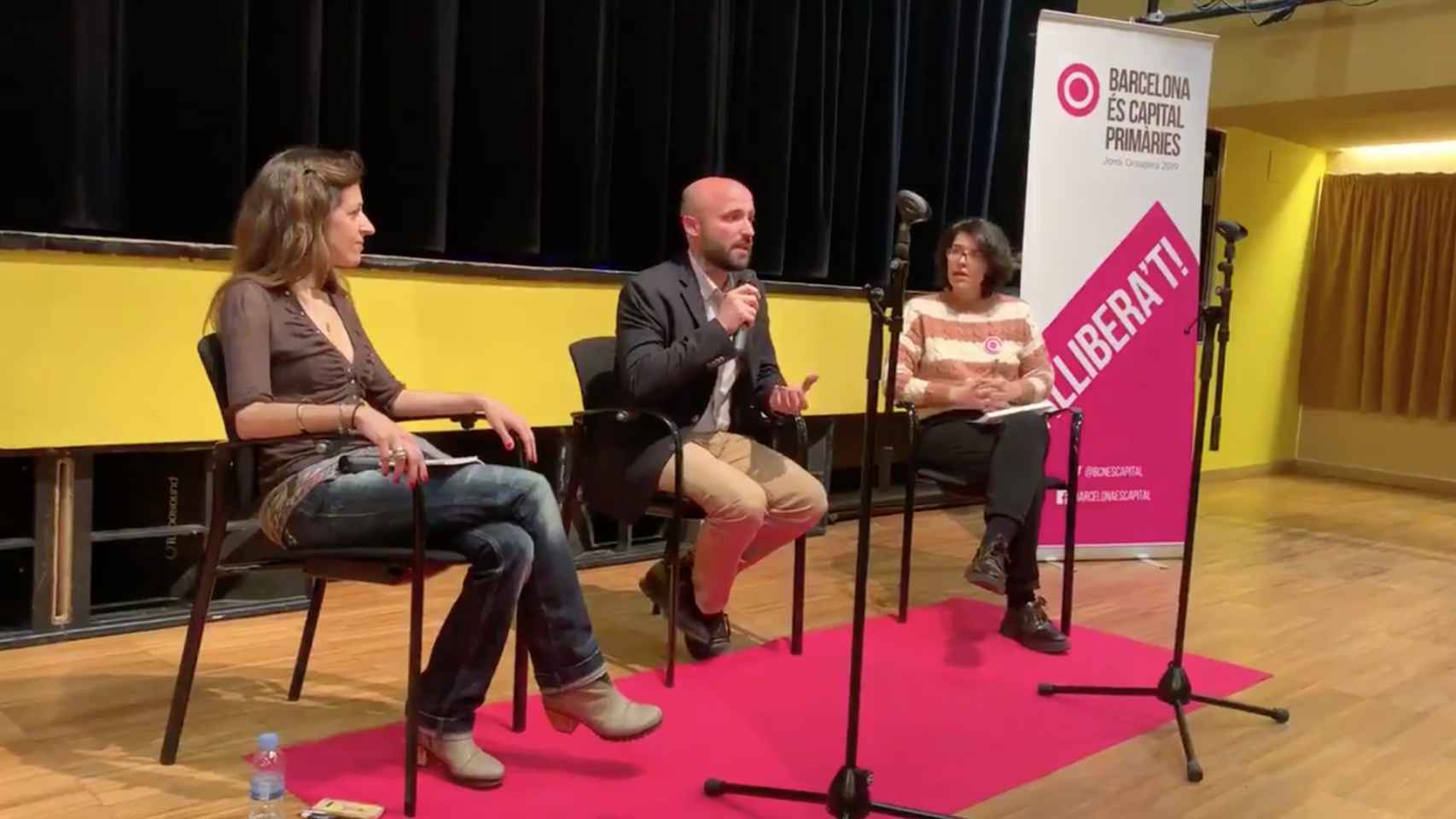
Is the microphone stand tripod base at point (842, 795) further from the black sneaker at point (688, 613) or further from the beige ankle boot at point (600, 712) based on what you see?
the black sneaker at point (688, 613)

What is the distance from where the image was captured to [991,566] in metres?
2.79

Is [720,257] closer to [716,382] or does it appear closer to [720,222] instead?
[720,222]

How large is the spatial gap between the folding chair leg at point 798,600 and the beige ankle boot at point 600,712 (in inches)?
32.7

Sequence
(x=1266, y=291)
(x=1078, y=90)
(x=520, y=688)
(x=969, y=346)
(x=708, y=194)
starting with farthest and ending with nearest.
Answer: (x=1266, y=291) → (x=1078, y=90) → (x=969, y=346) → (x=708, y=194) → (x=520, y=688)

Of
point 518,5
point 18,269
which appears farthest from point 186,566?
point 518,5

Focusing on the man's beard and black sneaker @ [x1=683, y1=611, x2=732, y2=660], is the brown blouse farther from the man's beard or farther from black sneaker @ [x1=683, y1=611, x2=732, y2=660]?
black sneaker @ [x1=683, y1=611, x2=732, y2=660]

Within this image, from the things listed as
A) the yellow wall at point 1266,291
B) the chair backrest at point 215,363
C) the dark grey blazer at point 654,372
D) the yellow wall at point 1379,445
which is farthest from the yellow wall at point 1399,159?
the chair backrest at point 215,363

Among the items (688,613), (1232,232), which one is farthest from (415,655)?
(1232,232)

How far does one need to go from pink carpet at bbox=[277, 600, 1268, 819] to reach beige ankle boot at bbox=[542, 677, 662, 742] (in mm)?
93

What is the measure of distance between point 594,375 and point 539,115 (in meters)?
1.28

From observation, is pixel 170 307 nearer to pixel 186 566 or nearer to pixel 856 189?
pixel 186 566

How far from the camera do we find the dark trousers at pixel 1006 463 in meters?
2.93

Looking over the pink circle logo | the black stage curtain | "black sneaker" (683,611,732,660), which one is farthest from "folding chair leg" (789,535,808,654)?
the pink circle logo

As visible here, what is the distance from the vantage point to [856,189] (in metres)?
4.75
